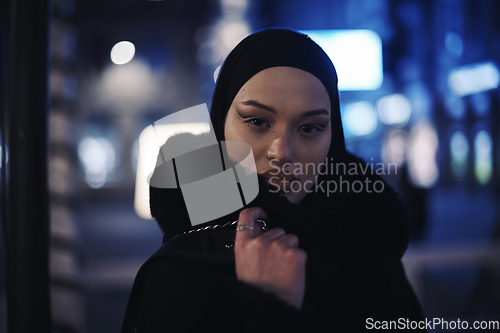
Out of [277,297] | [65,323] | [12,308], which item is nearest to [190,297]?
[277,297]

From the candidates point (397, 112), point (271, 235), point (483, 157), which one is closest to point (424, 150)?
point (483, 157)

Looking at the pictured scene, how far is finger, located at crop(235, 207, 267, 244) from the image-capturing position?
2.19 ft

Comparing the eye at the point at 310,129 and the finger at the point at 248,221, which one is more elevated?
the eye at the point at 310,129

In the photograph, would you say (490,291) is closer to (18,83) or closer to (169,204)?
(169,204)

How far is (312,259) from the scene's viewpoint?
79 centimetres

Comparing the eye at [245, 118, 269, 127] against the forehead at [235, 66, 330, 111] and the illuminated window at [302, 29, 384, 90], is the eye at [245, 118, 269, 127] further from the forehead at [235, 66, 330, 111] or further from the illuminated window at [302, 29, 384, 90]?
the illuminated window at [302, 29, 384, 90]

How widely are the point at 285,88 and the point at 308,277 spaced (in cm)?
42

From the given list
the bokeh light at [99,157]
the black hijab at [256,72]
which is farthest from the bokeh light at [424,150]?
the black hijab at [256,72]

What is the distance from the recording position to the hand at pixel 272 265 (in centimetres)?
65

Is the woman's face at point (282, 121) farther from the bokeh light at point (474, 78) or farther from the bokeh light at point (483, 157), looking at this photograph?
the bokeh light at point (483, 157)

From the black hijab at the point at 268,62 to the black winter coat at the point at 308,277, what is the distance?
0.23 meters

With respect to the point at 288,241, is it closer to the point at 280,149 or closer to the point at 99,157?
the point at 280,149

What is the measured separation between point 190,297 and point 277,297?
0.51 feet

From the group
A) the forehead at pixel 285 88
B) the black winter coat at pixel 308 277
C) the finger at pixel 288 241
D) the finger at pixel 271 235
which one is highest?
the forehead at pixel 285 88
